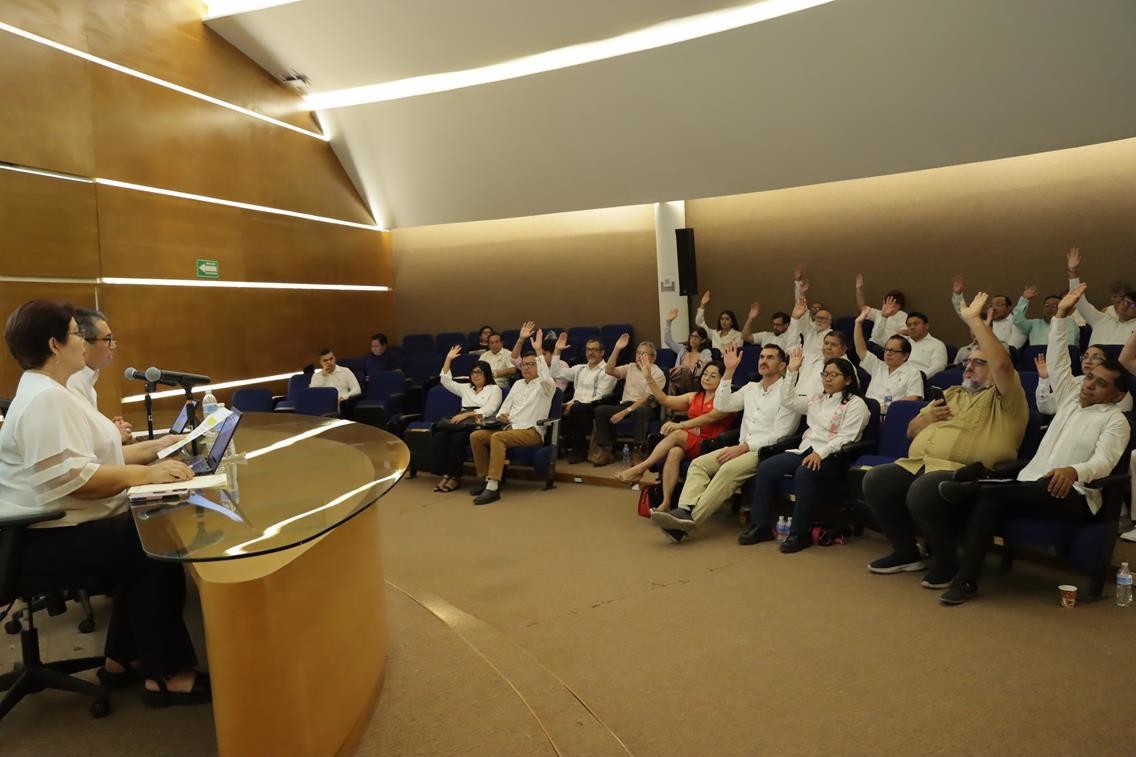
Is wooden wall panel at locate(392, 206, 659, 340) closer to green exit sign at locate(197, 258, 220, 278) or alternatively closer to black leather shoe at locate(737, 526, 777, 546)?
green exit sign at locate(197, 258, 220, 278)

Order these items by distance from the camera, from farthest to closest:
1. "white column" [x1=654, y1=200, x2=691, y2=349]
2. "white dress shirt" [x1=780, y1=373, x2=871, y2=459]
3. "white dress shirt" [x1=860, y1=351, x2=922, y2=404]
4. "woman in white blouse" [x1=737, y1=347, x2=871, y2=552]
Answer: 1. "white column" [x1=654, y1=200, x2=691, y2=349]
2. "white dress shirt" [x1=860, y1=351, x2=922, y2=404]
3. "white dress shirt" [x1=780, y1=373, x2=871, y2=459]
4. "woman in white blouse" [x1=737, y1=347, x2=871, y2=552]

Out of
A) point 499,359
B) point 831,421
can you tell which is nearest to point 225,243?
point 499,359

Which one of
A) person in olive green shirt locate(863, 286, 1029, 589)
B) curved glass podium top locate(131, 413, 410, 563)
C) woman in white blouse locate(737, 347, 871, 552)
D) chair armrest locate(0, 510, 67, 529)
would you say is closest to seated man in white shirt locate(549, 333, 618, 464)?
woman in white blouse locate(737, 347, 871, 552)

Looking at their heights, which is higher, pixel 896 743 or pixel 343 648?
pixel 343 648

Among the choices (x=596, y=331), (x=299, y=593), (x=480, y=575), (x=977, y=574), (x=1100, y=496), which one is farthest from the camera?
(x=596, y=331)

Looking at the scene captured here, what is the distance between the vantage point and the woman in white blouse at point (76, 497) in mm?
2441

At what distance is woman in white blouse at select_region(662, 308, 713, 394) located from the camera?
21.6 feet

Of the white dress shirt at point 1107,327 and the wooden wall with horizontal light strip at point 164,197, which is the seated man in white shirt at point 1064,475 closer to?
the white dress shirt at point 1107,327

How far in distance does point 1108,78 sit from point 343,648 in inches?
298

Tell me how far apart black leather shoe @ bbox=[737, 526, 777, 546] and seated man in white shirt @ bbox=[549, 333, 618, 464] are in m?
2.64

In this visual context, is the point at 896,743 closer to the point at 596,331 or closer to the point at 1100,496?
the point at 1100,496

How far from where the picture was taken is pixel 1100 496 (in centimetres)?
348

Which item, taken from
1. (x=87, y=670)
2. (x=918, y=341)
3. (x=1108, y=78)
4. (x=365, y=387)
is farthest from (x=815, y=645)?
(x=365, y=387)

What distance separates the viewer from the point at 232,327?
8969mm
